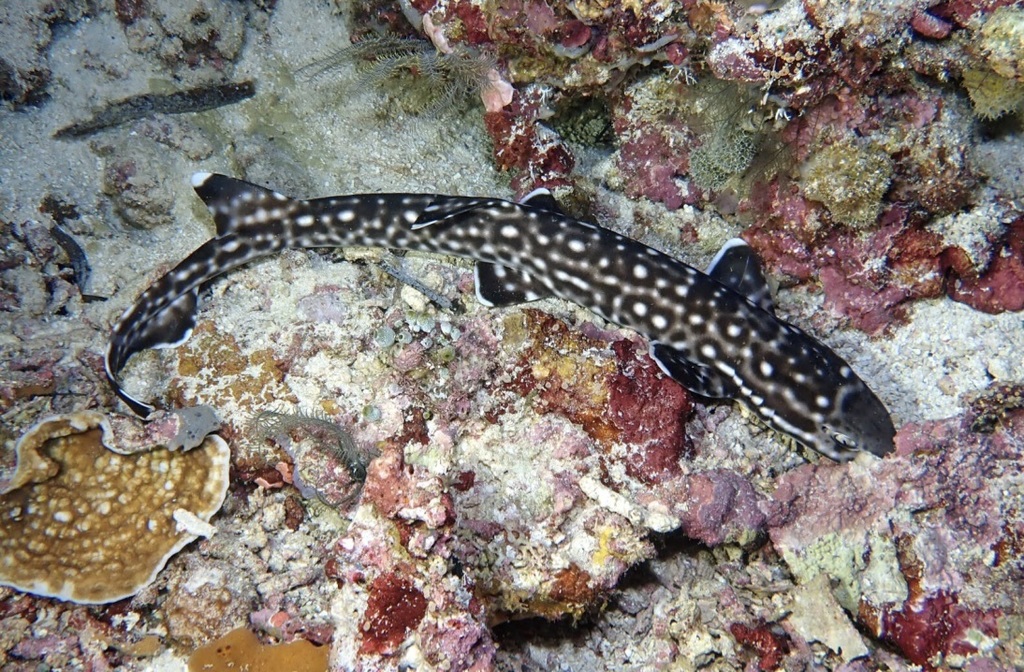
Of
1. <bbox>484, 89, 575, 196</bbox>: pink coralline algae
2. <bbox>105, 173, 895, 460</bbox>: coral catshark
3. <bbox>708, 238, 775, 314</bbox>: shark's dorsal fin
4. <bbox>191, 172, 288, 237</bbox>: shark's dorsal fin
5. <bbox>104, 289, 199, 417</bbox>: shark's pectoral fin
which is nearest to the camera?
<bbox>105, 173, 895, 460</bbox>: coral catshark

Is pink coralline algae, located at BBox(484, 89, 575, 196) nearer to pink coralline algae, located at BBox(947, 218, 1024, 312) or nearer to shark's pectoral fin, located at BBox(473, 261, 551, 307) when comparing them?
shark's pectoral fin, located at BBox(473, 261, 551, 307)

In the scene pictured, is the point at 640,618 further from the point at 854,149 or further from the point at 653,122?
the point at 653,122

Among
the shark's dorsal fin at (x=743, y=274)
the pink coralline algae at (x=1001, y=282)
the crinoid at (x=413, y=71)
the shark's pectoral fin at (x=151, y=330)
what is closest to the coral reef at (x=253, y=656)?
the shark's pectoral fin at (x=151, y=330)

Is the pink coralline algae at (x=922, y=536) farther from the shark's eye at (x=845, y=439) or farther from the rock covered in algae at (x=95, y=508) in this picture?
the rock covered in algae at (x=95, y=508)

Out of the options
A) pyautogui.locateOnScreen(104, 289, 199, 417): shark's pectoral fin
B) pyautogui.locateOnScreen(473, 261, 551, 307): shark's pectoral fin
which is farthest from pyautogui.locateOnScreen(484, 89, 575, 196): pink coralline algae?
pyautogui.locateOnScreen(104, 289, 199, 417): shark's pectoral fin

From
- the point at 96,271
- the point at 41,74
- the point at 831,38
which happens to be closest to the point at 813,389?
the point at 831,38

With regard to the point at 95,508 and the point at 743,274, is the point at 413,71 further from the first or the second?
the point at 95,508
